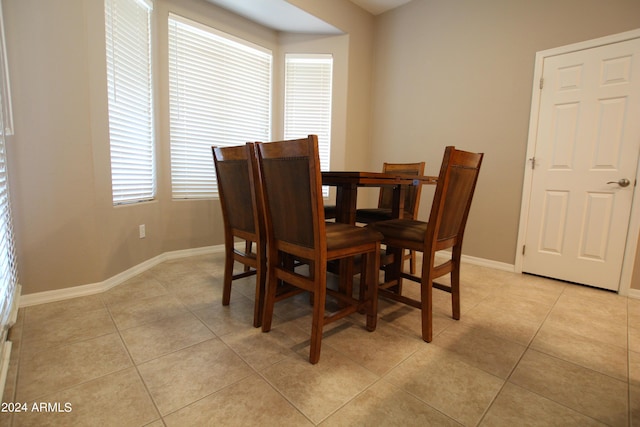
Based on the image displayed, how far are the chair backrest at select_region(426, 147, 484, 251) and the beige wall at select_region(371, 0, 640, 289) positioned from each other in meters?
1.51

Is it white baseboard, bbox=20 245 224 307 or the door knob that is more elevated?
the door knob

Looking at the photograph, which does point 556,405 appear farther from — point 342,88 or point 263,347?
point 342,88

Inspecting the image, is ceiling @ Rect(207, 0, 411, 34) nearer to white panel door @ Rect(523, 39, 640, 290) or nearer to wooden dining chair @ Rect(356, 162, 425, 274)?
wooden dining chair @ Rect(356, 162, 425, 274)

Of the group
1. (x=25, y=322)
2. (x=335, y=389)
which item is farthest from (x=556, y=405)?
(x=25, y=322)

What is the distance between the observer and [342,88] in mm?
3809

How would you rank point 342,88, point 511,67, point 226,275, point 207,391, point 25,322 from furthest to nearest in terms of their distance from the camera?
point 342,88, point 511,67, point 226,275, point 25,322, point 207,391

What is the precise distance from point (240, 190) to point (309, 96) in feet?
8.46

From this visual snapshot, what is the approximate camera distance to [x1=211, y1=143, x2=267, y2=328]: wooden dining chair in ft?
5.53

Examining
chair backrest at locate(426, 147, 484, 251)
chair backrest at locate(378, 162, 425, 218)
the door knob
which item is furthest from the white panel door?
chair backrest at locate(426, 147, 484, 251)

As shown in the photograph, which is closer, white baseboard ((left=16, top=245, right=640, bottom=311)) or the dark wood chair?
white baseboard ((left=16, top=245, right=640, bottom=311))

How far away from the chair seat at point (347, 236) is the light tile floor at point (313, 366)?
57 cm

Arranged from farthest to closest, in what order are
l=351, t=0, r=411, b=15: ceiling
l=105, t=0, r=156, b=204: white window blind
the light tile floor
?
l=351, t=0, r=411, b=15: ceiling < l=105, t=0, r=156, b=204: white window blind < the light tile floor

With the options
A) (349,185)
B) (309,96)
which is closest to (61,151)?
(349,185)

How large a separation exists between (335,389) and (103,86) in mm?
2561
